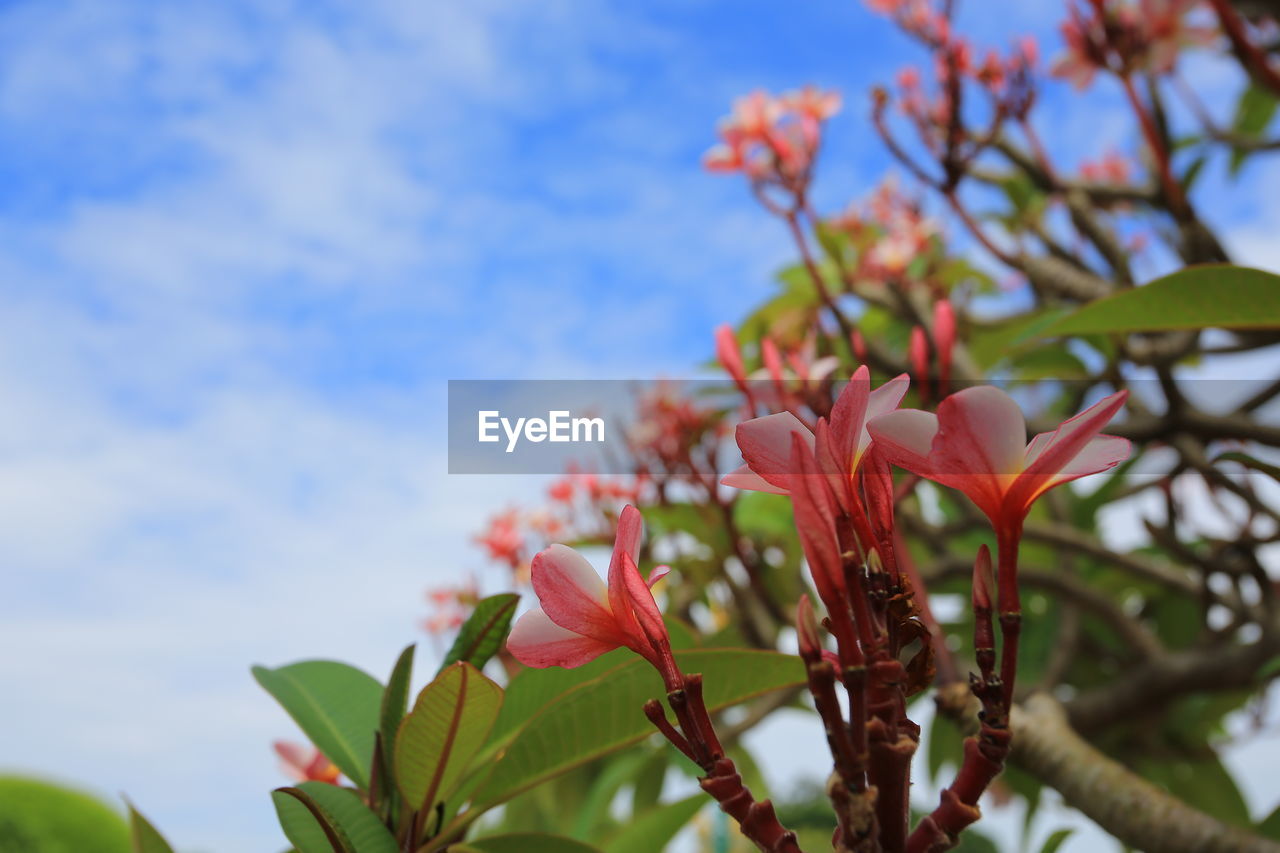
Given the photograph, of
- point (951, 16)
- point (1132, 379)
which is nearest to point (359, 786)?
point (1132, 379)

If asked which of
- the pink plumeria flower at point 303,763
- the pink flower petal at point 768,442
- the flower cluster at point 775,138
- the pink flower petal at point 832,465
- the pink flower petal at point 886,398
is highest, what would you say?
the flower cluster at point 775,138

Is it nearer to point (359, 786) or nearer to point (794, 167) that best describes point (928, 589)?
point (794, 167)

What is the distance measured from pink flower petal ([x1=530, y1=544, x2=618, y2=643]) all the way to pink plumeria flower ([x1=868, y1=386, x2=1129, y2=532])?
6.5 inches

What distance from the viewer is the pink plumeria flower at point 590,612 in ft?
1.56

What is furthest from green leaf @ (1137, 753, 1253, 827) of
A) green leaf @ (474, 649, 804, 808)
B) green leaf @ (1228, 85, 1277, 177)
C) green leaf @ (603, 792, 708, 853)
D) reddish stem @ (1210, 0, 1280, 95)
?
green leaf @ (474, 649, 804, 808)

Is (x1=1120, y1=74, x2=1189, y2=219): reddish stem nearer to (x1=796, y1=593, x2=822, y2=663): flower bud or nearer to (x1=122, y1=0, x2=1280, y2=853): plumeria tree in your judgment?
(x1=122, y1=0, x2=1280, y2=853): plumeria tree

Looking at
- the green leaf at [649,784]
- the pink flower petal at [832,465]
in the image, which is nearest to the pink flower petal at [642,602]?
the pink flower petal at [832,465]

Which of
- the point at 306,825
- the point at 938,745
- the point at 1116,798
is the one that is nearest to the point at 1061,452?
the point at 306,825

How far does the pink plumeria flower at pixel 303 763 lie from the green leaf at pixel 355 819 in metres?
0.16

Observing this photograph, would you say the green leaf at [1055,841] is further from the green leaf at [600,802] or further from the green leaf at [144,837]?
the green leaf at [144,837]

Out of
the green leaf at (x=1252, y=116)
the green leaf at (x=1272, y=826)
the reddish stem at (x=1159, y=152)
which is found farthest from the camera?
the green leaf at (x=1252, y=116)

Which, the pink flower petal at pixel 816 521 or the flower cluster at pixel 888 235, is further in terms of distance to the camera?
the flower cluster at pixel 888 235

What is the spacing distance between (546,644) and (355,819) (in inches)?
10.6

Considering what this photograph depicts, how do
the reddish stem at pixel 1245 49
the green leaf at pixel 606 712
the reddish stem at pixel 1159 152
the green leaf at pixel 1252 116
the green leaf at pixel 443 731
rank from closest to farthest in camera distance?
1. the green leaf at pixel 443 731
2. the green leaf at pixel 606 712
3. the reddish stem at pixel 1245 49
4. the reddish stem at pixel 1159 152
5. the green leaf at pixel 1252 116
